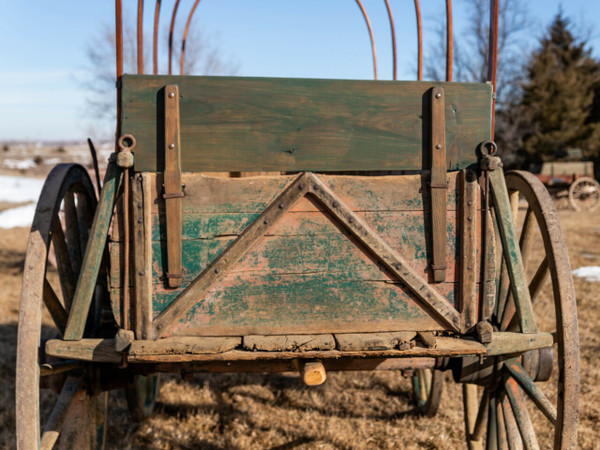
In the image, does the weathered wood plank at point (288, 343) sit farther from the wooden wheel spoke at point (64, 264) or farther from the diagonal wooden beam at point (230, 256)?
the wooden wheel spoke at point (64, 264)

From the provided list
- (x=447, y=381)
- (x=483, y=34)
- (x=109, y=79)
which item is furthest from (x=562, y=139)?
(x=447, y=381)

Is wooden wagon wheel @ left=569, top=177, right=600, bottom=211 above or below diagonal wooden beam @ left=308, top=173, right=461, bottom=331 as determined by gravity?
above

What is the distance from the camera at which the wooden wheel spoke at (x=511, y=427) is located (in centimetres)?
211

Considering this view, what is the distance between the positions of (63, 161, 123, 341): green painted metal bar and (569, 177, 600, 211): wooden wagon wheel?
15.7m

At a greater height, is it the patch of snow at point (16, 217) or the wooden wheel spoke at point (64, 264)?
the patch of snow at point (16, 217)

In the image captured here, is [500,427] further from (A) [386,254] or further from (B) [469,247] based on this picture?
(A) [386,254]

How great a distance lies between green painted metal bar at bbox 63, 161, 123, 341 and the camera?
176 centimetres

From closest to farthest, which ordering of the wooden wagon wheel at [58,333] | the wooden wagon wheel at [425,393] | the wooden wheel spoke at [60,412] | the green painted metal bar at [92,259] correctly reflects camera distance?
the wooden wagon wheel at [58,333] < the green painted metal bar at [92,259] < the wooden wheel spoke at [60,412] < the wooden wagon wheel at [425,393]

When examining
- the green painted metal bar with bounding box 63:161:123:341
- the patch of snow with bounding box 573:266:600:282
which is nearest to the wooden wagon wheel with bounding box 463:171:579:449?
the green painted metal bar with bounding box 63:161:123:341

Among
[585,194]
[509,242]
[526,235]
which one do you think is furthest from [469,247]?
[585,194]

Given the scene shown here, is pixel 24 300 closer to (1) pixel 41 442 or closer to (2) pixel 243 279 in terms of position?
(1) pixel 41 442

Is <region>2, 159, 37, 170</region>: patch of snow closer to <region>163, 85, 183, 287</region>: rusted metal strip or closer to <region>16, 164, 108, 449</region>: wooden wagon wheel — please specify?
<region>16, 164, 108, 449</region>: wooden wagon wheel

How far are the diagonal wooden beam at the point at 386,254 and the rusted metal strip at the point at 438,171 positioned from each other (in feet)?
0.44

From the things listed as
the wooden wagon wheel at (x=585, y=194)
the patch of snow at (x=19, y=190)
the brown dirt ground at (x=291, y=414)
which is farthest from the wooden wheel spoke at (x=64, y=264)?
the patch of snow at (x=19, y=190)
